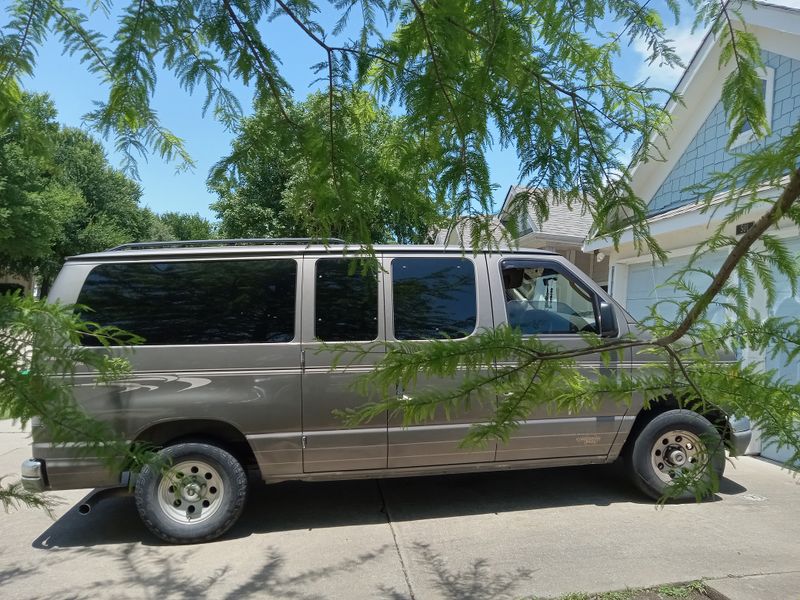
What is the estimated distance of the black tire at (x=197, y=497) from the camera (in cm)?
393

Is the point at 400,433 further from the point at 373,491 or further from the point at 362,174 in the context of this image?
the point at 362,174

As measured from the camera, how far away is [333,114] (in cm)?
226

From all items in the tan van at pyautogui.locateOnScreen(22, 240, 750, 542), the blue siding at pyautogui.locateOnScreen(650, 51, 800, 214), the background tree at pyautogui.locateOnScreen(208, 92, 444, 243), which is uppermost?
the blue siding at pyautogui.locateOnScreen(650, 51, 800, 214)

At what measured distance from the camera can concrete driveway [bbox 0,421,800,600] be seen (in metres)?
3.41

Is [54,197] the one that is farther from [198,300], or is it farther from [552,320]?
[552,320]

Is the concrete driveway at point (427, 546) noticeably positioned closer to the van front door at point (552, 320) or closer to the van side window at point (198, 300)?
the van front door at point (552, 320)

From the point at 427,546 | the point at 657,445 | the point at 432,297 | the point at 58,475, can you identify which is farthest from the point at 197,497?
the point at 657,445

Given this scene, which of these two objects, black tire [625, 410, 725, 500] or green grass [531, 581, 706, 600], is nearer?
green grass [531, 581, 706, 600]

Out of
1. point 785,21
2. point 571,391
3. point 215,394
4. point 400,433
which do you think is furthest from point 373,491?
point 785,21

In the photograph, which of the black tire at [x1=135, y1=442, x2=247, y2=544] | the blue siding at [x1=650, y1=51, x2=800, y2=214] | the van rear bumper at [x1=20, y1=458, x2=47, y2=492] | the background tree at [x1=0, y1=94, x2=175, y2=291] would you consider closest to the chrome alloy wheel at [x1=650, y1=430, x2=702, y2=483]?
the blue siding at [x1=650, y1=51, x2=800, y2=214]

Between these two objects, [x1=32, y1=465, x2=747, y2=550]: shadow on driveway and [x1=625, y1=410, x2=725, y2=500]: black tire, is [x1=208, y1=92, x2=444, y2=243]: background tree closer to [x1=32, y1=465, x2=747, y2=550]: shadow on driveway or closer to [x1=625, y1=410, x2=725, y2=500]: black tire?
[x1=32, y1=465, x2=747, y2=550]: shadow on driveway

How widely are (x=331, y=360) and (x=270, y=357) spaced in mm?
439

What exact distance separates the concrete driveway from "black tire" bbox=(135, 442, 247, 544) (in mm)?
138

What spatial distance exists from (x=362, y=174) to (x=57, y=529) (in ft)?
13.1
